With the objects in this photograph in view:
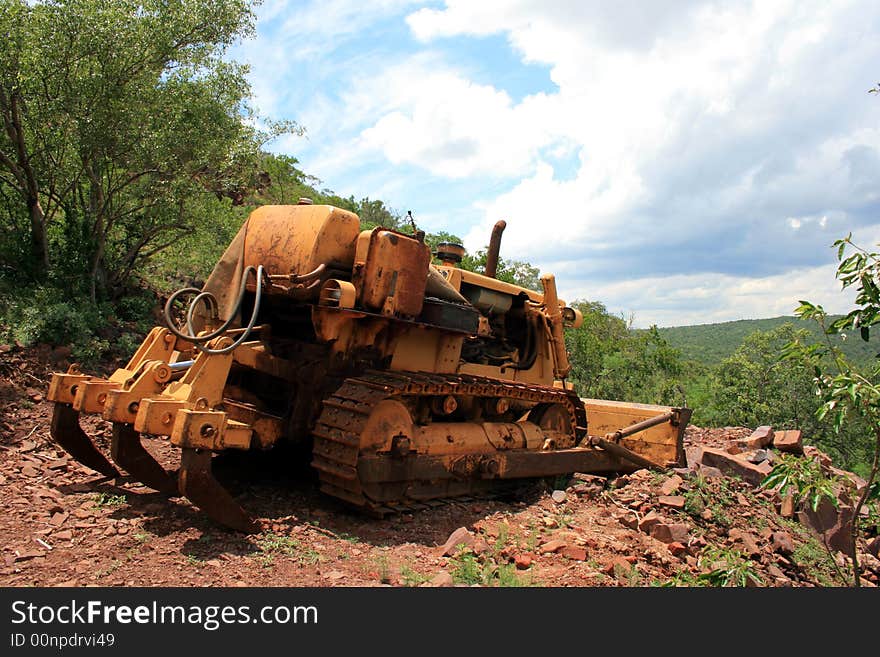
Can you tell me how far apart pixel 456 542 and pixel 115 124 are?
7918 mm

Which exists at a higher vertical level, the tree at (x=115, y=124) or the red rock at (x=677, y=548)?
the tree at (x=115, y=124)

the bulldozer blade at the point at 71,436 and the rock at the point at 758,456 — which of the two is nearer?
the bulldozer blade at the point at 71,436

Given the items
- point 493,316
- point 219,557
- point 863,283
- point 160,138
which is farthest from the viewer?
point 160,138

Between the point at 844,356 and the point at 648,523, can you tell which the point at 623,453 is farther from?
the point at 844,356

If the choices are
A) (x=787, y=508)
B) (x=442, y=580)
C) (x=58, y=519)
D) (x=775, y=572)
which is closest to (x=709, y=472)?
(x=787, y=508)

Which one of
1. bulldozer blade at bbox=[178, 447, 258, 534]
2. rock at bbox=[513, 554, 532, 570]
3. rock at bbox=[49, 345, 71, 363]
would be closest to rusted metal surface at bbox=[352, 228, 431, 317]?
bulldozer blade at bbox=[178, 447, 258, 534]

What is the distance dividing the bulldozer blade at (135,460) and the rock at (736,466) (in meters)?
6.29

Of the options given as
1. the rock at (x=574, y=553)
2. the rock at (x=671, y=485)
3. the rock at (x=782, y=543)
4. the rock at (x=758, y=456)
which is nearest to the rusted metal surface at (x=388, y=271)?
the rock at (x=574, y=553)

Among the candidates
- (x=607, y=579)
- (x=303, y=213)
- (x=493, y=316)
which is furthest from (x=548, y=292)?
(x=607, y=579)

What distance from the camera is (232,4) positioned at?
1077 centimetres

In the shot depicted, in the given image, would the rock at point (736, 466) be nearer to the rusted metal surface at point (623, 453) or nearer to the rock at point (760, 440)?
the rock at point (760, 440)

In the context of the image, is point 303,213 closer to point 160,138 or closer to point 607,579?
point 607,579

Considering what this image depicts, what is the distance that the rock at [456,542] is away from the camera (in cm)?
454

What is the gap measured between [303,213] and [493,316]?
3033 mm
